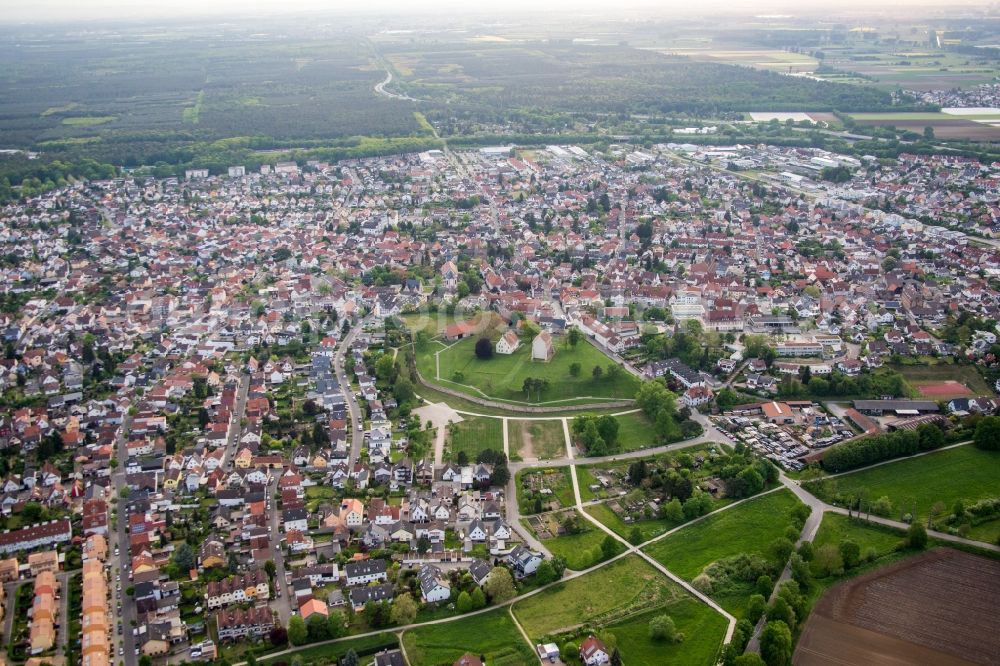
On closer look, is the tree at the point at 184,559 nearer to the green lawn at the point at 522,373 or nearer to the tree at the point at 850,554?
the green lawn at the point at 522,373

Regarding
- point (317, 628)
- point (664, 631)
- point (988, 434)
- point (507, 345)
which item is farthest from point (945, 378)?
point (317, 628)

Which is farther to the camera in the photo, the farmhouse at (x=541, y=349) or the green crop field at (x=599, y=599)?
the farmhouse at (x=541, y=349)

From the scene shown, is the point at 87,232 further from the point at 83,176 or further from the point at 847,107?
the point at 847,107

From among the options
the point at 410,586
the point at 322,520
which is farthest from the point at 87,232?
the point at 410,586

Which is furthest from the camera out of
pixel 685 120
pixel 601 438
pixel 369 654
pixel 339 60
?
pixel 339 60

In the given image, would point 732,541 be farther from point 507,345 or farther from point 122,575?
point 122,575

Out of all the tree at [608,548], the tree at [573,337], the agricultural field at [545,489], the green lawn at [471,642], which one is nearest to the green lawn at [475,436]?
the agricultural field at [545,489]
